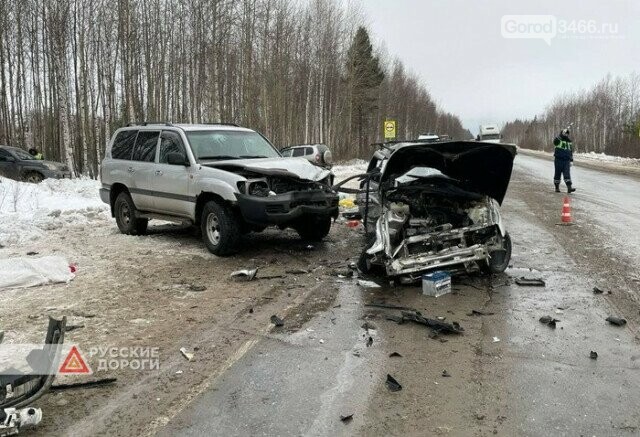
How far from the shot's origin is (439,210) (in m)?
7.40

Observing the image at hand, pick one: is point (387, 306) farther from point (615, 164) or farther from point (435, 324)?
point (615, 164)

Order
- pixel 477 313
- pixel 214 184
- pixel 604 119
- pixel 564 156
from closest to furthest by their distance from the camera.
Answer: pixel 477 313, pixel 214 184, pixel 564 156, pixel 604 119

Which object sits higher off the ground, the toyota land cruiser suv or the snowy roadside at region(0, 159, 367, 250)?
the toyota land cruiser suv

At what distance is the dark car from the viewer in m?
19.2

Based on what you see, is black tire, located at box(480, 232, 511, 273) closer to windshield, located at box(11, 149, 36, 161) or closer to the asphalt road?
the asphalt road

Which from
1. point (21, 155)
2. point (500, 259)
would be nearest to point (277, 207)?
point (500, 259)

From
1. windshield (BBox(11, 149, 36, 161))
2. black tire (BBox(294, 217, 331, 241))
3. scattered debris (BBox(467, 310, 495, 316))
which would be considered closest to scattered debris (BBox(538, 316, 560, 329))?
scattered debris (BBox(467, 310, 495, 316))

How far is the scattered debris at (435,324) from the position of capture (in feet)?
16.3

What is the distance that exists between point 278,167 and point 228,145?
1.33 meters

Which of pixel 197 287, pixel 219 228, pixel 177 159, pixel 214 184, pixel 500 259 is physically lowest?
pixel 197 287

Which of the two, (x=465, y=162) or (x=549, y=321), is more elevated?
(x=465, y=162)

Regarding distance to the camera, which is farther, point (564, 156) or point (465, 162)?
point (564, 156)

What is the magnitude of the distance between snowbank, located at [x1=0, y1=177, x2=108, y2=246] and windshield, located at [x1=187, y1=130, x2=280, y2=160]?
3.64 meters

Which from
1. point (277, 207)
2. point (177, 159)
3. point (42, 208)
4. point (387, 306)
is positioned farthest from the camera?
point (42, 208)
